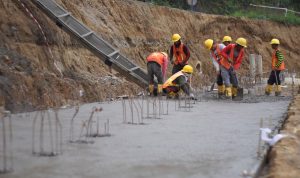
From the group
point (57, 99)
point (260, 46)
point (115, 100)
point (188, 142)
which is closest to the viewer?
point (188, 142)

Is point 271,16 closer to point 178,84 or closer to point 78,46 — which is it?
point 78,46

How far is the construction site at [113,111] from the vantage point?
229 inches

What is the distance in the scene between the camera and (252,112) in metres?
11.7

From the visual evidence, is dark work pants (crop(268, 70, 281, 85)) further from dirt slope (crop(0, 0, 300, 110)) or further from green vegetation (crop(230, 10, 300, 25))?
green vegetation (crop(230, 10, 300, 25))

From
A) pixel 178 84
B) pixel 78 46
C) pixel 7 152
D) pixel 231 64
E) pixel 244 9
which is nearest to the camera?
pixel 7 152

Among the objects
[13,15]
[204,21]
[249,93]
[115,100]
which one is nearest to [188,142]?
[115,100]

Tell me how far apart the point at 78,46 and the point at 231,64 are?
4.19 meters

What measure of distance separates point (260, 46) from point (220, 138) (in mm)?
24384

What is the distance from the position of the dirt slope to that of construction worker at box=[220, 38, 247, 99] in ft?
8.16

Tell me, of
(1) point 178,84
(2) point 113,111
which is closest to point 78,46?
(1) point 178,84

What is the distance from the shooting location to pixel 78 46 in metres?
15.6

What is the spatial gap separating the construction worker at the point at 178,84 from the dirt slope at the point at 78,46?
119 cm

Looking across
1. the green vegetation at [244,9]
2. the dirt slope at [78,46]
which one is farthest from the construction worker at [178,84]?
the green vegetation at [244,9]

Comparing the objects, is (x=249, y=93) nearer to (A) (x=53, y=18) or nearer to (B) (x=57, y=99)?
(A) (x=53, y=18)
